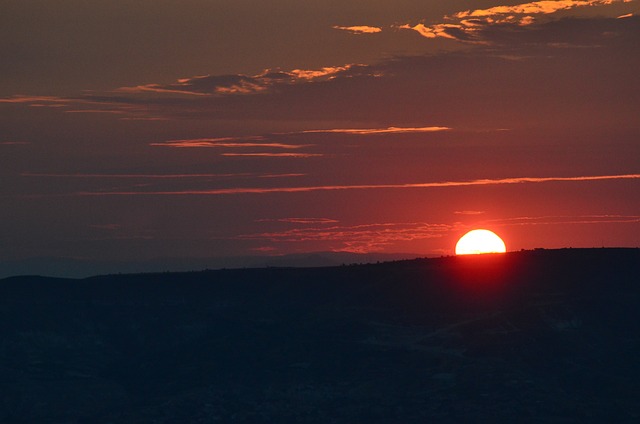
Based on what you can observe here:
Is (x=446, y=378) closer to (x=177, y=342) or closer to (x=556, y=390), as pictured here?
(x=556, y=390)

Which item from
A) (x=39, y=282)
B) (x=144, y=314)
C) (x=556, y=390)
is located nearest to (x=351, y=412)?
(x=556, y=390)

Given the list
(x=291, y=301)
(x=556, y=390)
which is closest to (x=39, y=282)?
(x=291, y=301)

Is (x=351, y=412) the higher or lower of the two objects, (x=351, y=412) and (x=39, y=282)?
the lower

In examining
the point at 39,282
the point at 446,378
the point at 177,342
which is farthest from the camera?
the point at 39,282

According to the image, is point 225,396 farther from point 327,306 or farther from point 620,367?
point 620,367

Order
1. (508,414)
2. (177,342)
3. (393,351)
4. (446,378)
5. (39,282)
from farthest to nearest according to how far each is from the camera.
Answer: (39,282) → (177,342) → (393,351) → (446,378) → (508,414)

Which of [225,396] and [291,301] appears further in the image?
[291,301]
